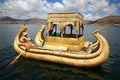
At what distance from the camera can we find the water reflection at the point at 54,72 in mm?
13808

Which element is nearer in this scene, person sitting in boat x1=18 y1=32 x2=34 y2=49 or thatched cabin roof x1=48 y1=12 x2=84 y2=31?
thatched cabin roof x1=48 y1=12 x2=84 y2=31

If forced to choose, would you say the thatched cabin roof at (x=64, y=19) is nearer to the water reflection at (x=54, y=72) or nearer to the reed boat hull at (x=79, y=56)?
the reed boat hull at (x=79, y=56)

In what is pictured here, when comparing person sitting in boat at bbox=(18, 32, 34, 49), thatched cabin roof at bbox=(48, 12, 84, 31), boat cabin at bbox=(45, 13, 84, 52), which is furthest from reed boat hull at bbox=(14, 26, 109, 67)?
thatched cabin roof at bbox=(48, 12, 84, 31)

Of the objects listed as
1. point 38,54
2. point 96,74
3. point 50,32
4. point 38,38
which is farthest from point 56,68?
point 38,38

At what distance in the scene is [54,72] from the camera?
48.6 feet

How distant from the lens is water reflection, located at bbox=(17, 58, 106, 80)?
13808mm

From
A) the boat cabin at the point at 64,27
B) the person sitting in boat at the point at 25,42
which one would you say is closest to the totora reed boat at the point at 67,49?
the boat cabin at the point at 64,27

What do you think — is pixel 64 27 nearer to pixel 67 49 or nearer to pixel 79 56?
pixel 67 49

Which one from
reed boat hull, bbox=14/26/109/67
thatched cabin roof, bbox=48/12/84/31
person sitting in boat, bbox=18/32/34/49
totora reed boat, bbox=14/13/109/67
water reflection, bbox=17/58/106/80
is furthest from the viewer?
person sitting in boat, bbox=18/32/34/49

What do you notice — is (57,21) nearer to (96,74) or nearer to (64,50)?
(64,50)

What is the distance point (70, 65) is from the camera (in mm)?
15320

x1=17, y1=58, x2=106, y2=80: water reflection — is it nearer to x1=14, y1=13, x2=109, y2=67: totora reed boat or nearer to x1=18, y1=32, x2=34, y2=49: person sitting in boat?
x1=14, y1=13, x2=109, y2=67: totora reed boat

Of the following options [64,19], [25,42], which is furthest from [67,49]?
[25,42]

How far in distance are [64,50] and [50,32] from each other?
12.0ft
